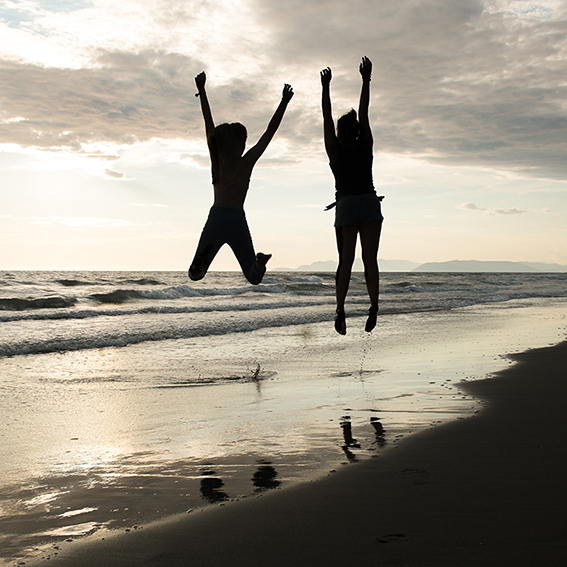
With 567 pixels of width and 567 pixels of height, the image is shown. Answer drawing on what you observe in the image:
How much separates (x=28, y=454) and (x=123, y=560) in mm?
2760

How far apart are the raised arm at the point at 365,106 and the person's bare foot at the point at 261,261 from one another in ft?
4.52

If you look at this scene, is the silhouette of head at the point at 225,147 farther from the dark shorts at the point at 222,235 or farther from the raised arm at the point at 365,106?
the raised arm at the point at 365,106

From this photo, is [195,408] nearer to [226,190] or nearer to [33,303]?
[226,190]

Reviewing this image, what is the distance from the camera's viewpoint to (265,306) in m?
27.0

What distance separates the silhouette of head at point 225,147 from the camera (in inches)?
192

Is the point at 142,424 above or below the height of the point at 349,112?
below

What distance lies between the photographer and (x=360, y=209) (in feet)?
16.4

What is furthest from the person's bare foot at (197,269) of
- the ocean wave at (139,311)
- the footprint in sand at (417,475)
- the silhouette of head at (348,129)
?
the ocean wave at (139,311)

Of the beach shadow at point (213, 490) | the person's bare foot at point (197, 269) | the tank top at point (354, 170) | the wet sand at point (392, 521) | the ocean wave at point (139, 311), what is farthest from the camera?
the ocean wave at point (139, 311)

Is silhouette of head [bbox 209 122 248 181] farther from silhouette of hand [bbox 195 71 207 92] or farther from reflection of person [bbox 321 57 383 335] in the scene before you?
reflection of person [bbox 321 57 383 335]

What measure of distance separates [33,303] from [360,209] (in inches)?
986

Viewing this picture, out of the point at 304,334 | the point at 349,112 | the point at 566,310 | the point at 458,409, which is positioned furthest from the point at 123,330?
the point at 566,310

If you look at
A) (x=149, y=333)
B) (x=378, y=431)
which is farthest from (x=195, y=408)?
(x=149, y=333)

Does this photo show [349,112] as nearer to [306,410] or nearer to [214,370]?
[306,410]
